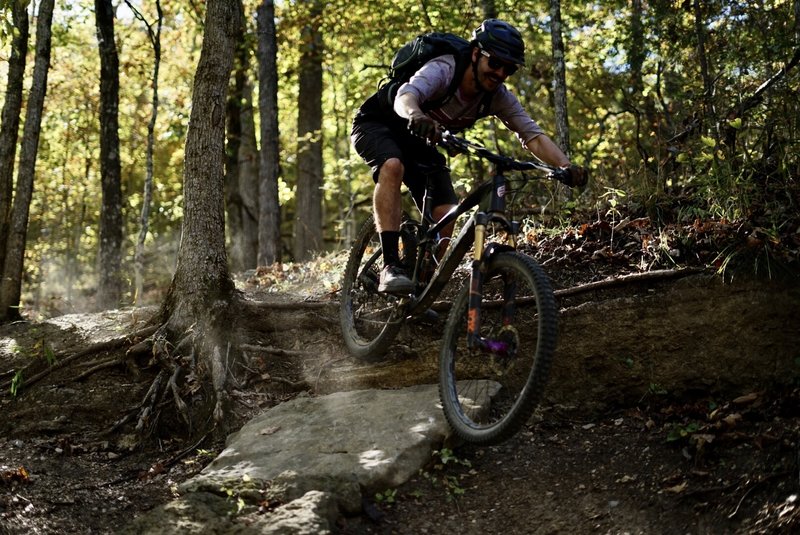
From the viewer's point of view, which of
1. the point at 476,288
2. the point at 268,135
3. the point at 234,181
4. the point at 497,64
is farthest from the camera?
the point at 234,181

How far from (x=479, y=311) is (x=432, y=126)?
116 centimetres

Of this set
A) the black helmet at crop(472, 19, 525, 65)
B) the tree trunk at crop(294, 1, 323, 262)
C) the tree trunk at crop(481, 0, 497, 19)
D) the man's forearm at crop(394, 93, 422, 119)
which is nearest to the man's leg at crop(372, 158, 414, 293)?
the man's forearm at crop(394, 93, 422, 119)

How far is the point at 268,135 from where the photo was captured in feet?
41.9

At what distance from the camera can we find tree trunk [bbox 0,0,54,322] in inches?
298

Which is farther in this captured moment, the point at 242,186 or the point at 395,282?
the point at 242,186

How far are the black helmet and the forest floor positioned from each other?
2019 millimetres

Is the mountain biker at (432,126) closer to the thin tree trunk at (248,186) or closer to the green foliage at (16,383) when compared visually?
the green foliage at (16,383)

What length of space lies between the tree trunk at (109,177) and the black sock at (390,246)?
698 centimetres

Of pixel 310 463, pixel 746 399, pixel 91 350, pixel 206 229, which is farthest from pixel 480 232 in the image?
pixel 91 350

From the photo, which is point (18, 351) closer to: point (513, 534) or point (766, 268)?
point (513, 534)

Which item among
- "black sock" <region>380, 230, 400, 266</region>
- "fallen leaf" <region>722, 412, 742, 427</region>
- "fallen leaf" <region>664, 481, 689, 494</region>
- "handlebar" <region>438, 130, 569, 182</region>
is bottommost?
"fallen leaf" <region>664, 481, 689, 494</region>

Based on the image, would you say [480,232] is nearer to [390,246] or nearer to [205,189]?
[390,246]

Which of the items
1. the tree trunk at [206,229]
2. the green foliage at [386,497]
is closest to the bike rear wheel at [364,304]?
the tree trunk at [206,229]

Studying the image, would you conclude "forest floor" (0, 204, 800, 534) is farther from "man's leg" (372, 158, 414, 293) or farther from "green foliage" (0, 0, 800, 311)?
"man's leg" (372, 158, 414, 293)
